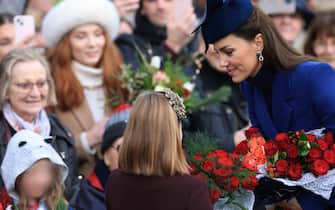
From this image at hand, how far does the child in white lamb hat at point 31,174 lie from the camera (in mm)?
4848

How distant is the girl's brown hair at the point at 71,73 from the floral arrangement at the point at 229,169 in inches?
70.1

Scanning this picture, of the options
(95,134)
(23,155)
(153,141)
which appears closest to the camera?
(153,141)

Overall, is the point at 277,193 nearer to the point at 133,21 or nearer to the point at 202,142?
the point at 202,142

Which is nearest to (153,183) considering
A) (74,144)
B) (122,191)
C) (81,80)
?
(122,191)

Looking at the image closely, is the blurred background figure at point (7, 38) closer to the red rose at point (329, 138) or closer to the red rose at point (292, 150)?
the red rose at point (292, 150)

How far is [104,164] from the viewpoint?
18.3ft

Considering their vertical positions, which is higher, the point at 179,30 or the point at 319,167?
the point at 179,30

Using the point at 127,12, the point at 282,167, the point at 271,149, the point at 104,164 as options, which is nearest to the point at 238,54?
the point at 271,149

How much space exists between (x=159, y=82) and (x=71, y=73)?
0.74 m

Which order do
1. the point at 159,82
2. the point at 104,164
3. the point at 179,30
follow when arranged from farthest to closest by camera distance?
the point at 179,30 → the point at 159,82 → the point at 104,164

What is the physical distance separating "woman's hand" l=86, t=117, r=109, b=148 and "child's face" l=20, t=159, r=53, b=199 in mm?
955

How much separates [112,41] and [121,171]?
2.58 meters

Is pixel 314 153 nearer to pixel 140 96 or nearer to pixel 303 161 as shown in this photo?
pixel 303 161

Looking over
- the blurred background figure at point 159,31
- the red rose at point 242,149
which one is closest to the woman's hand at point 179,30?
the blurred background figure at point 159,31
